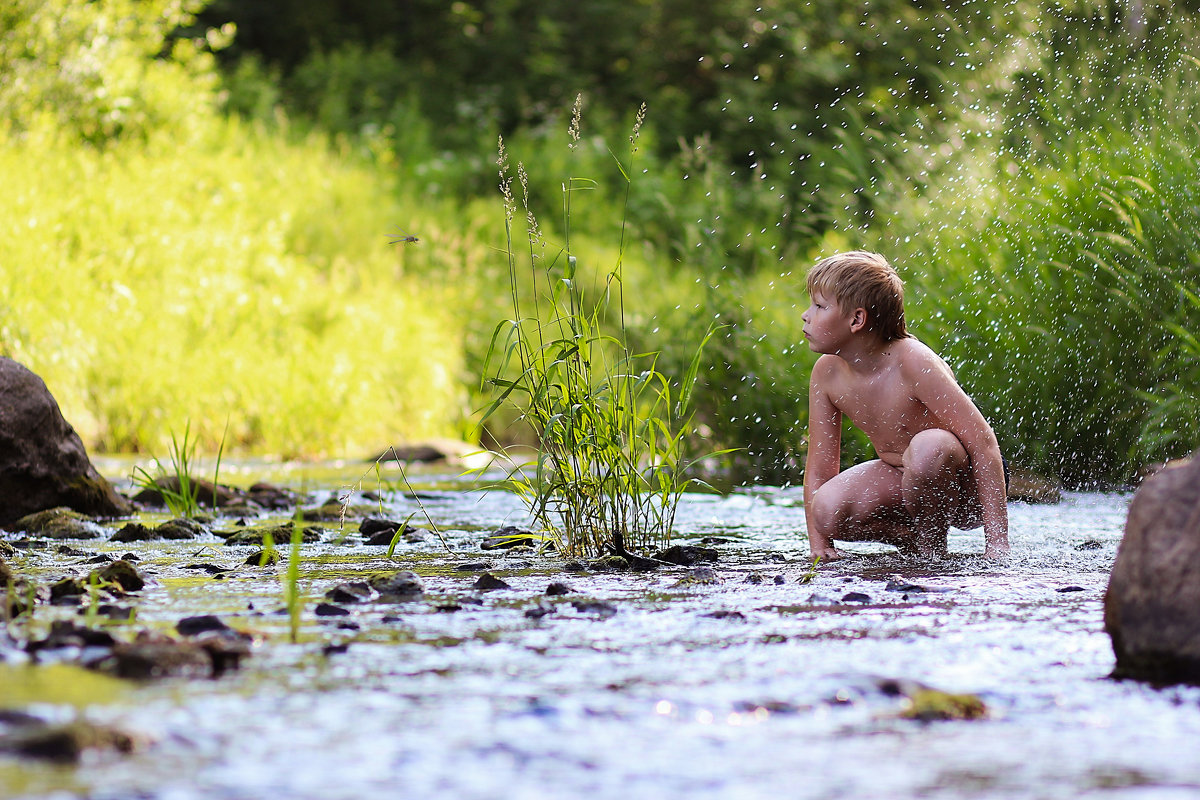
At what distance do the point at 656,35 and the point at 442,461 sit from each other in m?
13.4

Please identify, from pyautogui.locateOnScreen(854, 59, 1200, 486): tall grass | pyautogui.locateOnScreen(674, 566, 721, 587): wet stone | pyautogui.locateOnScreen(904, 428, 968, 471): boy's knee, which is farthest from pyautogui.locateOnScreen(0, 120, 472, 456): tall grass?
pyautogui.locateOnScreen(904, 428, 968, 471): boy's knee

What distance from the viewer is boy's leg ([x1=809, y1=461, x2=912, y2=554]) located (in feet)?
12.7

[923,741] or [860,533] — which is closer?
[923,741]

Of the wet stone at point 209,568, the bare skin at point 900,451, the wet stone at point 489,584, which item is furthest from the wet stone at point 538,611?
the bare skin at point 900,451

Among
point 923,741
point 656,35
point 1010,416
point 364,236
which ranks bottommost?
point 923,741

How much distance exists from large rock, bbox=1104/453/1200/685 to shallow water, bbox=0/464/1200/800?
78 mm

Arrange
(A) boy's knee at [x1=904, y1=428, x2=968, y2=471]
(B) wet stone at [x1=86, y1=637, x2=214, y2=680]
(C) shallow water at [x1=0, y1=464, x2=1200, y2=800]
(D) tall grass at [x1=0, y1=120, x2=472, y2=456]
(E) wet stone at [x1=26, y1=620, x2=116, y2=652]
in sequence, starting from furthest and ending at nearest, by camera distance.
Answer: (D) tall grass at [x1=0, y1=120, x2=472, y2=456]
(A) boy's knee at [x1=904, y1=428, x2=968, y2=471]
(E) wet stone at [x1=26, y1=620, x2=116, y2=652]
(B) wet stone at [x1=86, y1=637, x2=214, y2=680]
(C) shallow water at [x1=0, y1=464, x2=1200, y2=800]

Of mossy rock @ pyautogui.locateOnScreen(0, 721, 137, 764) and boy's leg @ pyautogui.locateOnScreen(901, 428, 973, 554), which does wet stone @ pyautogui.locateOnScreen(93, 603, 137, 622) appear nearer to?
mossy rock @ pyautogui.locateOnScreen(0, 721, 137, 764)

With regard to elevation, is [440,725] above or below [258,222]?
below

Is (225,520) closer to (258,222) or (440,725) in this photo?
(440,725)

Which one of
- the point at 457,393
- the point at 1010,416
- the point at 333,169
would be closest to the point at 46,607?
the point at 1010,416

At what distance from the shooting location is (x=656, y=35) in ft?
67.7

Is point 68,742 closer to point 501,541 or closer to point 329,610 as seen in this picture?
point 329,610

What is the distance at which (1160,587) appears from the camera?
7.11 ft
